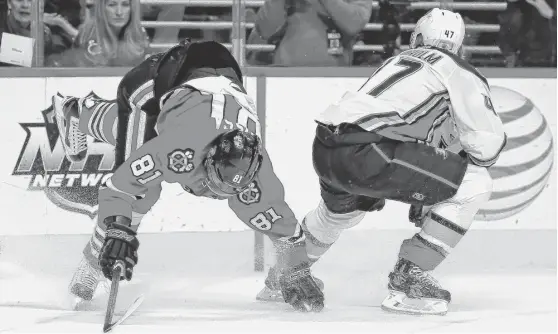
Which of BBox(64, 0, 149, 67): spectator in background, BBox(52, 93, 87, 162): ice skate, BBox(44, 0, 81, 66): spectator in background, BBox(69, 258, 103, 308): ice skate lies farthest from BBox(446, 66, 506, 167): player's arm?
BBox(44, 0, 81, 66): spectator in background

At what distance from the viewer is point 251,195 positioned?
3.62m

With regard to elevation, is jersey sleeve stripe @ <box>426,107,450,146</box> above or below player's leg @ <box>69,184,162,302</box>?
above

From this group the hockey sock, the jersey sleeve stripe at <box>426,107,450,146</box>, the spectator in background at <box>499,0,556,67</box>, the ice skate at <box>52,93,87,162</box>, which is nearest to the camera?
→ the jersey sleeve stripe at <box>426,107,450,146</box>

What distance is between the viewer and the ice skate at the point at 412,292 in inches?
146

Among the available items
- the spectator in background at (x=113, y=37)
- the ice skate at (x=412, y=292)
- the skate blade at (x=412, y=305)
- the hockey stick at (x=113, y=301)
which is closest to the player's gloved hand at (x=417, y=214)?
the ice skate at (x=412, y=292)

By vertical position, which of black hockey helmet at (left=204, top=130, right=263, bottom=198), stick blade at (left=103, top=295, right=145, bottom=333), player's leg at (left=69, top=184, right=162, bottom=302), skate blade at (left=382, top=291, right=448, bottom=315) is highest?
black hockey helmet at (left=204, top=130, right=263, bottom=198)

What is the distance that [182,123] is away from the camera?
11.4 ft

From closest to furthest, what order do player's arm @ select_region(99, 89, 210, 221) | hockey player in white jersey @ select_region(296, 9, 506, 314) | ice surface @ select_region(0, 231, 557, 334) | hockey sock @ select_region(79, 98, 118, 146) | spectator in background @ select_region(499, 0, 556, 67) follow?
player's arm @ select_region(99, 89, 210, 221) < ice surface @ select_region(0, 231, 557, 334) < hockey player in white jersey @ select_region(296, 9, 506, 314) < hockey sock @ select_region(79, 98, 118, 146) < spectator in background @ select_region(499, 0, 556, 67)

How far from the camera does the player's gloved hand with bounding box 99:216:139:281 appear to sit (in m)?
3.31

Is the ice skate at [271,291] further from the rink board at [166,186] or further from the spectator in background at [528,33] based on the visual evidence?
the spectator in background at [528,33]

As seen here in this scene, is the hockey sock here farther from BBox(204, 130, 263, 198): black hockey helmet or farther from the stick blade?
BBox(204, 130, 263, 198): black hockey helmet

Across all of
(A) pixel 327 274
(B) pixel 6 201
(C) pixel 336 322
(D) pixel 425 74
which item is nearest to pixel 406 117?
(D) pixel 425 74

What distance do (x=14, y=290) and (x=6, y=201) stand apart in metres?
0.61

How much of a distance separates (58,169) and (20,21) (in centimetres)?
70
